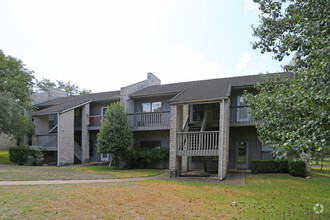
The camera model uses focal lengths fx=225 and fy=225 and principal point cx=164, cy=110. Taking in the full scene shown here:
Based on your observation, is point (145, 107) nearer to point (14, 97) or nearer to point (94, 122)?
point (94, 122)

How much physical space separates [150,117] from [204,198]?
10.1 meters

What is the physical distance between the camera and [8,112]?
16.8 meters

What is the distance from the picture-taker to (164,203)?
720 centimetres

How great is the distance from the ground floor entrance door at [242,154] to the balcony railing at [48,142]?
576 inches

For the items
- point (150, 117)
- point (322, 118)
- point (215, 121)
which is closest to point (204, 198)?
point (322, 118)

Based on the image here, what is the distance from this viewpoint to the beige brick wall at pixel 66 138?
18250 mm

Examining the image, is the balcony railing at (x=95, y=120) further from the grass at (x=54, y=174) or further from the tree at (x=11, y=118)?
the grass at (x=54, y=174)

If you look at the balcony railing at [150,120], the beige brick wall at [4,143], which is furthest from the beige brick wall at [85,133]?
the beige brick wall at [4,143]

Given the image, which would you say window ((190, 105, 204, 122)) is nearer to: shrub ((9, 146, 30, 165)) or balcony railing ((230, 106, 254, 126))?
balcony railing ((230, 106, 254, 126))

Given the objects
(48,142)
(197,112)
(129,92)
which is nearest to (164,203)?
(197,112)

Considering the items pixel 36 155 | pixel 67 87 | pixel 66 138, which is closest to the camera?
pixel 36 155

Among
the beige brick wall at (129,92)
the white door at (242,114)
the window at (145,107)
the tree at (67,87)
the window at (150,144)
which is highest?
the tree at (67,87)

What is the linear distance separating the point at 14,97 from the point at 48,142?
494 cm

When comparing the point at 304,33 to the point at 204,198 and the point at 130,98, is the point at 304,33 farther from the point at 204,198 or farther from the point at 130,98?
the point at 130,98
